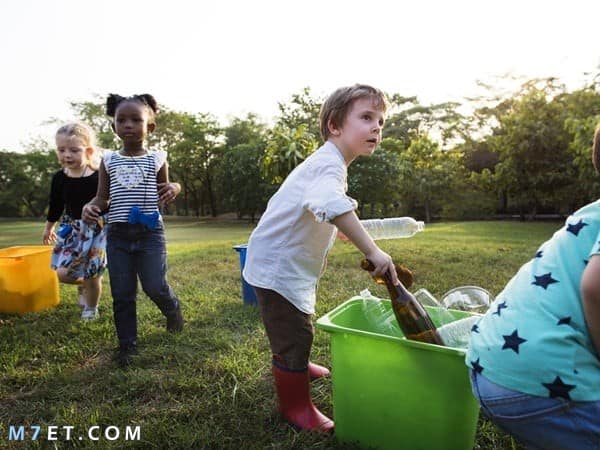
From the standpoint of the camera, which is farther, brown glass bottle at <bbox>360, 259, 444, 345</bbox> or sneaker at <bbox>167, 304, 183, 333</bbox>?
sneaker at <bbox>167, 304, 183, 333</bbox>

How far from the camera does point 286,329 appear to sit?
1.60 m

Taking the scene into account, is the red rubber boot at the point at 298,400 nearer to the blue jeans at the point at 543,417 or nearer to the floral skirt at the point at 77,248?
the blue jeans at the point at 543,417

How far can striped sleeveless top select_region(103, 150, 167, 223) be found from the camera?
228 cm

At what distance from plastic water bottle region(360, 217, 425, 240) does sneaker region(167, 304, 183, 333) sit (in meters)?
1.23

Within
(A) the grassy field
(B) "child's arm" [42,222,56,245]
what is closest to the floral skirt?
(B) "child's arm" [42,222,56,245]

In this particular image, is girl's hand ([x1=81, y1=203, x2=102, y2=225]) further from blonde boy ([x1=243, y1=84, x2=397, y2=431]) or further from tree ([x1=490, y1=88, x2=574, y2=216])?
tree ([x1=490, y1=88, x2=574, y2=216])

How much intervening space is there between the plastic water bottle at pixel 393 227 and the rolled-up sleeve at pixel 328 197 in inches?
23.7

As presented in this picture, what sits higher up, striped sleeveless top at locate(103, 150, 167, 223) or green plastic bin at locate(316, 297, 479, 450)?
striped sleeveless top at locate(103, 150, 167, 223)

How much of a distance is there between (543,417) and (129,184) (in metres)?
2.08

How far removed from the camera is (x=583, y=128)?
877 centimetres

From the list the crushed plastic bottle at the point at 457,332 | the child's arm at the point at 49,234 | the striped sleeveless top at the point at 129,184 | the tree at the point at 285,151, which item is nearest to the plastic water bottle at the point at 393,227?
the crushed plastic bottle at the point at 457,332

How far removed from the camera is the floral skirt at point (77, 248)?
2.86 m

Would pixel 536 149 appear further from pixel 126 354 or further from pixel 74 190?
pixel 126 354

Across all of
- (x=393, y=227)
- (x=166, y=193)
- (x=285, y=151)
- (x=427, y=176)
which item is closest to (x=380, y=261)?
(x=393, y=227)
